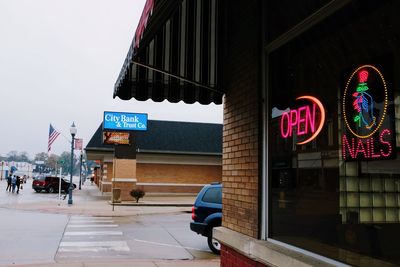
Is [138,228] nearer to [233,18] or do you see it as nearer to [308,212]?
[233,18]

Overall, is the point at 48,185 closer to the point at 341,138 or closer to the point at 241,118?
the point at 241,118

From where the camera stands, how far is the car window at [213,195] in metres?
11.6

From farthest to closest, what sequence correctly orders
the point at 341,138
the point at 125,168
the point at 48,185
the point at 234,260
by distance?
1. the point at 48,185
2. the point at 125,168
3. the point at 234,260
4. the point at 341,138

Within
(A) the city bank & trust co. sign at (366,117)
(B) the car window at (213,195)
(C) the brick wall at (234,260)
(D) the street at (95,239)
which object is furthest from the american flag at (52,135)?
(A) the city bank & trust co. sign at (366,117)

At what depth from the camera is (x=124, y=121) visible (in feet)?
101

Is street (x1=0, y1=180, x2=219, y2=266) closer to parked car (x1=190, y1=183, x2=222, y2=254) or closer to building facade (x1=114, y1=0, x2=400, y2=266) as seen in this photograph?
parked car (x1=190, y1=183, x2=222, y2=254)

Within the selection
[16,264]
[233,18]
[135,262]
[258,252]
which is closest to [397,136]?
[258,252]

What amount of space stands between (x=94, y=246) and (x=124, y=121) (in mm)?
19415

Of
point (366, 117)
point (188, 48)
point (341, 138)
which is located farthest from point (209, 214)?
point (366, 117)

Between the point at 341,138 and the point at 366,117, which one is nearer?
the point at 366,117

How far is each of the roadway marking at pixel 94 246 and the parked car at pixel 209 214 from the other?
2027 millimetres

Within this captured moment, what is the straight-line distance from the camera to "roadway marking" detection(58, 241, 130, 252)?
452 inches

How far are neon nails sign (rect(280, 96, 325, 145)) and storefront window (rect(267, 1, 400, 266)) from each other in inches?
0.4

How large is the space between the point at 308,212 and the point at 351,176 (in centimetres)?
70
